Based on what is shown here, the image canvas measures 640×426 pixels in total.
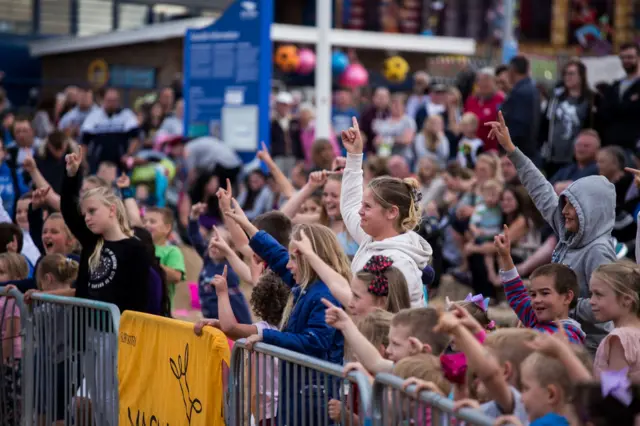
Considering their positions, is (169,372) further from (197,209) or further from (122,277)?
(197,209)

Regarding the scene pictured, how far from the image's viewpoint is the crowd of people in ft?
15.7

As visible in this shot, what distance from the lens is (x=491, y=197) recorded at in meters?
13.0

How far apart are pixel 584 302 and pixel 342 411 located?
208 cm

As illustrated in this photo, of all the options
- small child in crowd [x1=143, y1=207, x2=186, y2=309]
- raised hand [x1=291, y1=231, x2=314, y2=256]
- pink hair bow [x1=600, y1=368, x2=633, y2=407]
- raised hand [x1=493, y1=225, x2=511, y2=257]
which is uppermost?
raised hand [x1=291, y1=231, x2=314, y2=256]

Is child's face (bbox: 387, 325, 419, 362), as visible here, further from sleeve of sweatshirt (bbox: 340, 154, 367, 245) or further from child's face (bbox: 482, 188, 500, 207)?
child's face (bbox: 482, 188, 500, 207)

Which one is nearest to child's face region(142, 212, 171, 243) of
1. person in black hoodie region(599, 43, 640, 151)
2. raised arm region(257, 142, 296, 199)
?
raised arm region(257, 142, 296, 199)

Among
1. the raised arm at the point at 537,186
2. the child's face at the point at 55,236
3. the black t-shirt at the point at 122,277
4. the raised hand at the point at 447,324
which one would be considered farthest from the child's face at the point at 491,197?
the raised hand at the point at 447,324

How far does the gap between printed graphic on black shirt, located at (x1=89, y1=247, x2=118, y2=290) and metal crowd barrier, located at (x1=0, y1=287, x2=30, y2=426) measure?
1.79ft

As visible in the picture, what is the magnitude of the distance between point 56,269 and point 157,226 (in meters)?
1.80

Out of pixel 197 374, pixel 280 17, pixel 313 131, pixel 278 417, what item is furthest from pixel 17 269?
pixel 280 17

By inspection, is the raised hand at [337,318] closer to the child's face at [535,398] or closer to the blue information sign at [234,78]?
the child's face at [535,398]

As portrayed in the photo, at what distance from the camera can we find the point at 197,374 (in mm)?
6328

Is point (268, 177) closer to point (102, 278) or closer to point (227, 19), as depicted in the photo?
point (227, 19)

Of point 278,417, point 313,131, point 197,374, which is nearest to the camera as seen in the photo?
point 278,417
